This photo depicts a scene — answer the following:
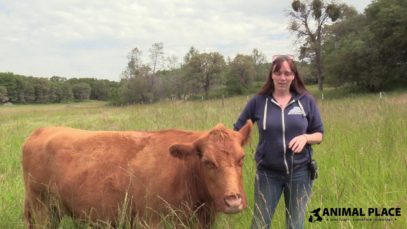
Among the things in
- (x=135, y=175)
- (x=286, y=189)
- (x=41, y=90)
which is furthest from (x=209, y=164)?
(x=41, y=90)

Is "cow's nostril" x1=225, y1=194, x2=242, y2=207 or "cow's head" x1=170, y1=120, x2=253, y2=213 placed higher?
"cow's head" x1=170, y1=120, x2=253, y2=213

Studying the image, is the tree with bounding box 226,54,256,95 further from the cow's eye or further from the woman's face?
the cow's eye

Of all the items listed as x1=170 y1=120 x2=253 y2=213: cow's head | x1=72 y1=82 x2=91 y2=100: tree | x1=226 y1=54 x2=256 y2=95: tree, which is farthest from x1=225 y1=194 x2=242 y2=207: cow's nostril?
x1=72 y1=82 x2=91 y2=100: tree

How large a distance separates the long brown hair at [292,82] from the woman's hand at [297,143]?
0.53 metres

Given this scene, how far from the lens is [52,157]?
514cm

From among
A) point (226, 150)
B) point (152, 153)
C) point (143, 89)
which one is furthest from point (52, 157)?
point (143, 89)

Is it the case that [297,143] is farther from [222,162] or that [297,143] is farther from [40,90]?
[40,90]

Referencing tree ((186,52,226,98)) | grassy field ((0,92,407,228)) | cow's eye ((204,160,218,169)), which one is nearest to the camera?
cow's eye ((204,160,218,169))

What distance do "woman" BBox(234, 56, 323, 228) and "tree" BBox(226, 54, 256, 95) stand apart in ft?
219

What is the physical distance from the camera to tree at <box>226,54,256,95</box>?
71438mm

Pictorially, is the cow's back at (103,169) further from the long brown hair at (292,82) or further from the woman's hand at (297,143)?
the woman's hand at (297,143)

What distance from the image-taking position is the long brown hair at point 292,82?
3.93 metres

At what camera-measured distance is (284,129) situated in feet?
12.5

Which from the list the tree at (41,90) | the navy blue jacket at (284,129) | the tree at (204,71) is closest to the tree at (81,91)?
the tree at (41,90)
